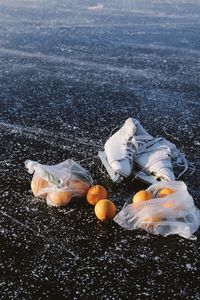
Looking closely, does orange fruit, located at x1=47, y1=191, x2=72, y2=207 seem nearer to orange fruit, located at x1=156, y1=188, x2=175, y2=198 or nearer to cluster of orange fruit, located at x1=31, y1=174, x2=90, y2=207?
cluster of orange fruit, located at x1=31, y1=174, x2=90, y2=207

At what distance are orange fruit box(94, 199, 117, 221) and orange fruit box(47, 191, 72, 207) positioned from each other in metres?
0.29

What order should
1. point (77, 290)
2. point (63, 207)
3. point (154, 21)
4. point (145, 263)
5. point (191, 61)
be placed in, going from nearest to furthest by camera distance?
point (77, 290)
point (145, 263)
point (63, 207)
point (191, 61)
point (154, 21)

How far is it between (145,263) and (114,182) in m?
1.22

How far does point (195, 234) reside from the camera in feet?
12.2

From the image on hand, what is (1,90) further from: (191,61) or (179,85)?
(191,61)

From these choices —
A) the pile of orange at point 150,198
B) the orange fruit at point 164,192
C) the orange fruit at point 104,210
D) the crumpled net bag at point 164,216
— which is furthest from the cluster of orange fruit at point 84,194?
the orange fruit at point 164,192

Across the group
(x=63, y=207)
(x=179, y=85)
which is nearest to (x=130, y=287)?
(x=63, y=207)

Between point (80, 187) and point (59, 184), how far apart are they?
203 mm

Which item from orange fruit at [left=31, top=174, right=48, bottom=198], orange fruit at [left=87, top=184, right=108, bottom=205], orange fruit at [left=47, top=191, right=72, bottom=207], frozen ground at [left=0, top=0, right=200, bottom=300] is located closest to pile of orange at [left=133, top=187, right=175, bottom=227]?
frozen ground at [left=0, top=0, right=200, bottom=300]

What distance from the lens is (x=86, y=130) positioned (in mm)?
5785

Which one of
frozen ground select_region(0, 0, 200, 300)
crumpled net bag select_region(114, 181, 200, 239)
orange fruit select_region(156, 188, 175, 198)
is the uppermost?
orange fruit select_region(156, 188, 175, 198)

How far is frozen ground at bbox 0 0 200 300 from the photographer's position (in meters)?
3.20

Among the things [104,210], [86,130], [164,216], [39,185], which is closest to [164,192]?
[164,216]

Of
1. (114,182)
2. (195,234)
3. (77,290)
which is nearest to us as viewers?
(77,290)
